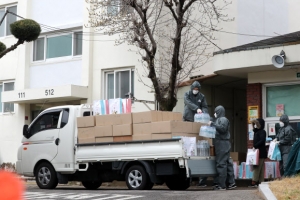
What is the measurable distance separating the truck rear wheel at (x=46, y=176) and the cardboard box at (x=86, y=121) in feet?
4.58

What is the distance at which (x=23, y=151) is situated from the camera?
1425 centimetres

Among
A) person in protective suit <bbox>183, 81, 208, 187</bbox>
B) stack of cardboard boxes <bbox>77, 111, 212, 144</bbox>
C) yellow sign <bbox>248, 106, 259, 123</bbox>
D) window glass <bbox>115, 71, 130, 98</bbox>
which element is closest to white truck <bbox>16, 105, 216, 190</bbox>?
stack of cardboard boxes <bbox>77, 111, 212, 144</bbox>

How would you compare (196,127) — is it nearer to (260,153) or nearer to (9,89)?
(260,153)

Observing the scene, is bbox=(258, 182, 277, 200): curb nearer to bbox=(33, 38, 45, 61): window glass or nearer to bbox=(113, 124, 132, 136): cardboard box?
bbox=(113, 124, 132, 136): cardboard box

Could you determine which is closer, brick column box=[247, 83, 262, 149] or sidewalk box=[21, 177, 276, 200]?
sidewalk box=[21, 177, 276, 200]

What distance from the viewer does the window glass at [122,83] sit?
20141 mm

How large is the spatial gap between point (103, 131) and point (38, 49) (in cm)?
1085

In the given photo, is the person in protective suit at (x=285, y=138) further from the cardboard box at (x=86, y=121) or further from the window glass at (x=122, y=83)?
the window glass at (x=122, y=83)

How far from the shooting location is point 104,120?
1288cm

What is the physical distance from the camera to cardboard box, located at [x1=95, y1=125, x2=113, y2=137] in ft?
41.7

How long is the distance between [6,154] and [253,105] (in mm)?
10612

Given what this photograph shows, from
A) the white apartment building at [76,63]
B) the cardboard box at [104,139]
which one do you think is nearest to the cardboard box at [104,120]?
the cardboard box at [104,139]

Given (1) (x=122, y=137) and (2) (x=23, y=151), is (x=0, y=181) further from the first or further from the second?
(2) (x=23, y=151)

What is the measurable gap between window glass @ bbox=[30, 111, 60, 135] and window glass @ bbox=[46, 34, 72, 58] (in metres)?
7.83
